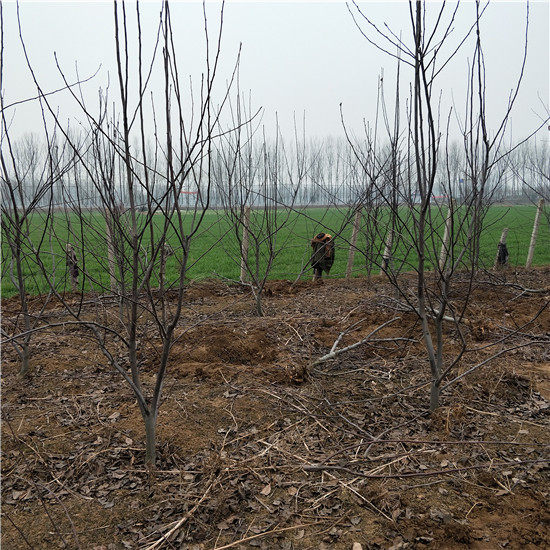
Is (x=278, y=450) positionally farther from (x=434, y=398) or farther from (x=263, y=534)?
(x=434, y=398)

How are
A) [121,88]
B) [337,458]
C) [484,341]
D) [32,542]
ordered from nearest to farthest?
[121,88]
[32,542]
[337,458]
[484,341]

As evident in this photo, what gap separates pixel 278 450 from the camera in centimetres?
295

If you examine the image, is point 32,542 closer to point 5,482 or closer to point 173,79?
point 5,482

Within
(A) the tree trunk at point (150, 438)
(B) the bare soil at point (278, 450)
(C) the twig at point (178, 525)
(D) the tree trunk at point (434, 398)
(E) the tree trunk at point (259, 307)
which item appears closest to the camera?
(C) the twig at point (178, 525)

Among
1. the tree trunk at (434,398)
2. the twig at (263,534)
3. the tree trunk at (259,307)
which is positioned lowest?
the twig at (263,534)

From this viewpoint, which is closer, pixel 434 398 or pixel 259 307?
pixel 434 398

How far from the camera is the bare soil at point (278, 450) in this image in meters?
2.28

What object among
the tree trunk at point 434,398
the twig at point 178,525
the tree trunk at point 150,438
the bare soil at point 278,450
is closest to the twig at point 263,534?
the bare soil at point 278,450

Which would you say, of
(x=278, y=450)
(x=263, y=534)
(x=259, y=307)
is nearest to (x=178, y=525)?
(x=263, y=534)

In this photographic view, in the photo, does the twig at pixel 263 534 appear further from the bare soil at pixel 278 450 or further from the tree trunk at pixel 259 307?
the tree trunk at pixel 259 307

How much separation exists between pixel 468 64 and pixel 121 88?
76.1 inches

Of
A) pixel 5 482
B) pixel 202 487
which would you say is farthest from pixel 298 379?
pixel 5 482

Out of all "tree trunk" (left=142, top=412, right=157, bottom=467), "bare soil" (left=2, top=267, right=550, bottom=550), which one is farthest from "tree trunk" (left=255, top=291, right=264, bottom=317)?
"tree trunk" (left=142, top=412, right=157, bottom=467)

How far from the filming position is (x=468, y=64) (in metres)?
2.67
